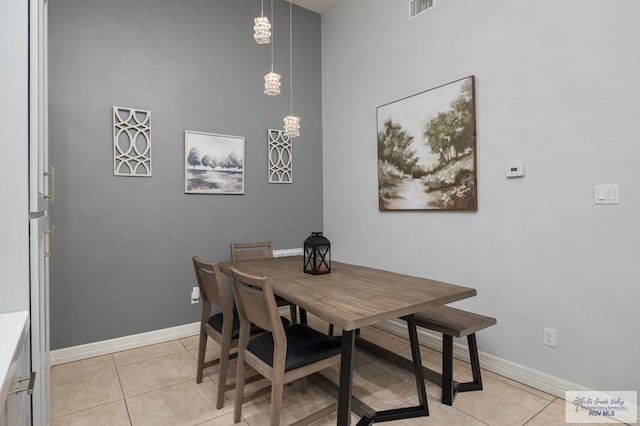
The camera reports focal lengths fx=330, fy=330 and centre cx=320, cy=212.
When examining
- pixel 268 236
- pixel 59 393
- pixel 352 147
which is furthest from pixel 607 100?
pixel 59 393

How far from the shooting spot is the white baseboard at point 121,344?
2.68 metres

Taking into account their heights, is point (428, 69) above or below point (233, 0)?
below

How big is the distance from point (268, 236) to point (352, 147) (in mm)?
1381

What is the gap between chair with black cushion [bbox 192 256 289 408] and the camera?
6.56 feet

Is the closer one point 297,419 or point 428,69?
point 297,419

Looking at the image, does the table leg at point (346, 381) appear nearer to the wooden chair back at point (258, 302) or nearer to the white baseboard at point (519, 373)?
the wooden chair back at point (258, 302)

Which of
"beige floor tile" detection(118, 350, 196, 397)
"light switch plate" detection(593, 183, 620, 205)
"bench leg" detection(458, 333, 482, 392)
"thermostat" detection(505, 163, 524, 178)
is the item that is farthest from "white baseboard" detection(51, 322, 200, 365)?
"light switch plate" detection(593, 183, 620, 205)

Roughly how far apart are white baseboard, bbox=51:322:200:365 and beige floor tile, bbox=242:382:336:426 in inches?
55.7

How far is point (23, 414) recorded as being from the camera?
3.98 ft

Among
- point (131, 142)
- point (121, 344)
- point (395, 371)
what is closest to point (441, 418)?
point (395, 371)

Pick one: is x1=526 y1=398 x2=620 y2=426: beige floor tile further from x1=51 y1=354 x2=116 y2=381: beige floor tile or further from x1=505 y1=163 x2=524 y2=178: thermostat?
x1=51 y1=354 x2=116 y2=381: beige floor tile

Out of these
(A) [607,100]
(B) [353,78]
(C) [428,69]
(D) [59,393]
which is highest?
(B) [353,78]

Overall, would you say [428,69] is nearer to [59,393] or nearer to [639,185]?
[639,185]

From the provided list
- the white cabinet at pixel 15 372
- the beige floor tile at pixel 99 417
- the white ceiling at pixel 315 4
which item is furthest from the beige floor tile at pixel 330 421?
A: the white ceiling at pixel 315 4
